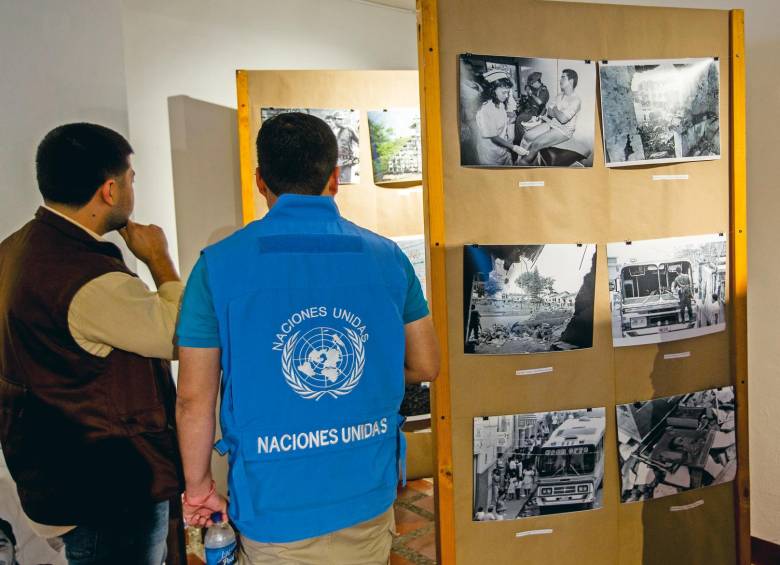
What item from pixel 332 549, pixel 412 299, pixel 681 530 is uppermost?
pixel 412 299

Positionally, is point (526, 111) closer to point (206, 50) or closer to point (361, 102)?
point (361, 102)

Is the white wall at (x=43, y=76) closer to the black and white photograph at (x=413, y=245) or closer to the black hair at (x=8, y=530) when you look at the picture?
the black hair at (x=8, y=530)

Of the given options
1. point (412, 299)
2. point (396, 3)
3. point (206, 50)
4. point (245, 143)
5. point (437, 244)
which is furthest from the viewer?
point (396, 3)

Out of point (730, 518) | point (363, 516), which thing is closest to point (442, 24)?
point (363, 516)

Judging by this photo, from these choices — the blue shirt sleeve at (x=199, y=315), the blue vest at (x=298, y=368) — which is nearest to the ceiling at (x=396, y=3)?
the blue vest at (x=298, y=368)

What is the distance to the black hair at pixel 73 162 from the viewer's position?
5.20 feet

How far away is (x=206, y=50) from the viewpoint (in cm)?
322

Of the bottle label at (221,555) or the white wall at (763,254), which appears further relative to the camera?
the white wall at (763,254)

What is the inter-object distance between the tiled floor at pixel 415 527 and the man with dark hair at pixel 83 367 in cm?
146

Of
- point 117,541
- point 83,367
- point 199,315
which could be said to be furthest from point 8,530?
point 199,315

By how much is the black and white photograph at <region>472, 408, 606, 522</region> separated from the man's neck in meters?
1.24

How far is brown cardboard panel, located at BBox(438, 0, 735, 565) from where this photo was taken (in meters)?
1.90

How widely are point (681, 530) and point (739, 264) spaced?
954mm
